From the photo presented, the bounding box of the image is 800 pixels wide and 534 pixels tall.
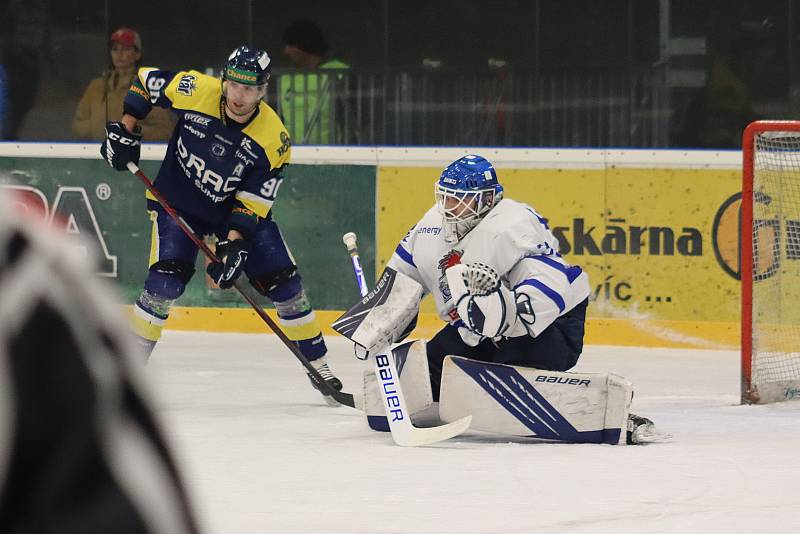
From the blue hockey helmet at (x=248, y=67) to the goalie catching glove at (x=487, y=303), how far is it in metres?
1.07

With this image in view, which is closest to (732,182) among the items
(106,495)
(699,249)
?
(699,249)

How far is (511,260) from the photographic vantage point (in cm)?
420

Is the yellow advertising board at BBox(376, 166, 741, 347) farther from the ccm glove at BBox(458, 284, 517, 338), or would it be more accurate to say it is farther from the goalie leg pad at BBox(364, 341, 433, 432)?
the ccm glove at BBox(458, 284, 517, 338)

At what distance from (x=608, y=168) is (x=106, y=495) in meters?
6.14

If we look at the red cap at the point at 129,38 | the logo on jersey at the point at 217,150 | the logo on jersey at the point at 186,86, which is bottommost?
the logo on jersey at the point at 217,150

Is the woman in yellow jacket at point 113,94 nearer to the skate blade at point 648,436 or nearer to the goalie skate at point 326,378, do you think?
the goalie skate at point 326,378

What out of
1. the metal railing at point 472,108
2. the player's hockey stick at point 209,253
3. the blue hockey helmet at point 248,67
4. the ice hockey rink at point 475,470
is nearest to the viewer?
the ice hockey rink at point 475,470

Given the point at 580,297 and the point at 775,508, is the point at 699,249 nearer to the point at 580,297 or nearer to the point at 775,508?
the point at 580,297

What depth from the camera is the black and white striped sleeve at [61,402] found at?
0.46m

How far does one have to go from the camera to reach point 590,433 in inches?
165

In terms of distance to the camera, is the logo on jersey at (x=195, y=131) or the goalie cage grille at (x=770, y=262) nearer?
the logo on jersey at (x=195, y=131)

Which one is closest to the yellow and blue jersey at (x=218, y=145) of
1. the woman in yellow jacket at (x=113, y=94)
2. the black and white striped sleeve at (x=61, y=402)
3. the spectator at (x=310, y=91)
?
the spectator at (x=310, y=91)

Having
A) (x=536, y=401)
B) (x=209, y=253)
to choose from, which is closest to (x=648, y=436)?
(x=536, y=401)

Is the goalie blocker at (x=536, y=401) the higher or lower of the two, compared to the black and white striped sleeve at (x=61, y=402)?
lower
